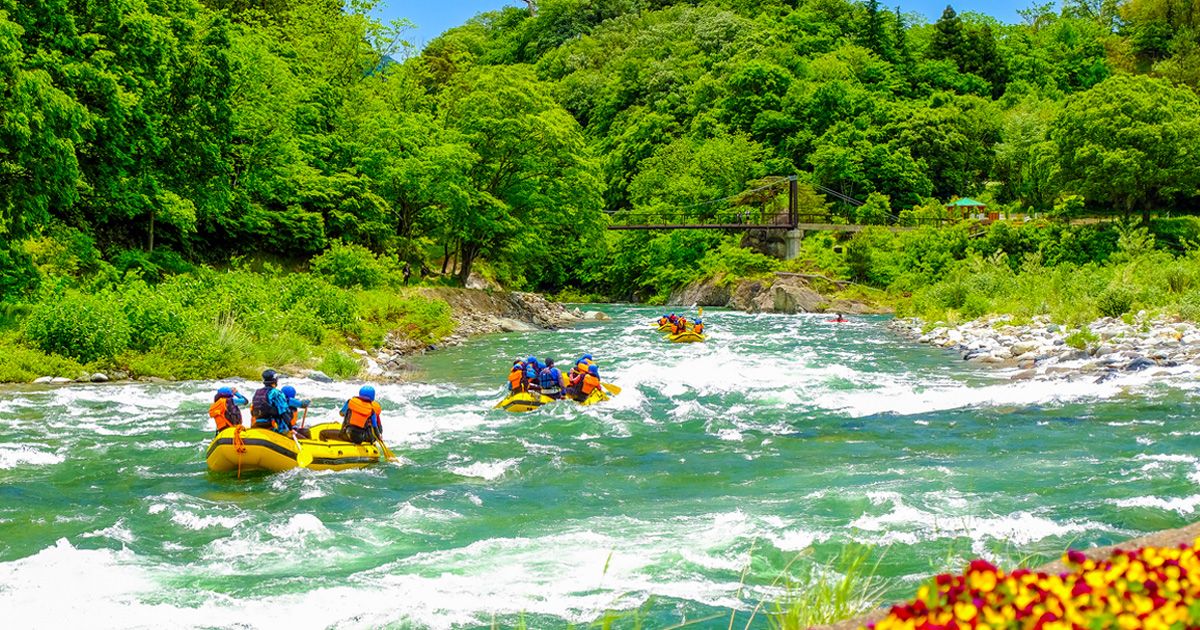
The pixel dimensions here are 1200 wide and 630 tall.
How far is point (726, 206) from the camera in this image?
61.0 metres

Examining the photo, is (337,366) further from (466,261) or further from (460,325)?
(466,261)

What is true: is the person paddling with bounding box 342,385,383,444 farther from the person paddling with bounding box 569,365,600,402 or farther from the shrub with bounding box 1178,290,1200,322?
the shrub with bounding box 1178,290,1200,322

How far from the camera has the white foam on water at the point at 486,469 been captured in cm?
1126

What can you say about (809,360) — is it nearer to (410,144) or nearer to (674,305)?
(410,144)

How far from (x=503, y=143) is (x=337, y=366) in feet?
57.6

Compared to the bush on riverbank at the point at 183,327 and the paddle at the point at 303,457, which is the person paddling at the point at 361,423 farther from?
the bush on riverbank at the point at 183,327

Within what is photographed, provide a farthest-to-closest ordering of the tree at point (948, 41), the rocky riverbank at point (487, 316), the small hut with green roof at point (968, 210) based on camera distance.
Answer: the tree at point (948, 41) → the small hut with green roof at point (968, 210) → the rocky riverbank at point (487, 316)

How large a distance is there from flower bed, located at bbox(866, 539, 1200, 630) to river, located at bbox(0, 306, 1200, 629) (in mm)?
1321

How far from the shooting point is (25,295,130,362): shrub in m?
17.2

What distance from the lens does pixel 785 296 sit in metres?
43.2

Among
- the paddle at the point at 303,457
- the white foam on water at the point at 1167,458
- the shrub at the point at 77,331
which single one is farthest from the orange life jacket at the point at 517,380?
the white foam on water at the point at 1167,458

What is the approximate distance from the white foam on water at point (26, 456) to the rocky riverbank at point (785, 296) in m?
34.1

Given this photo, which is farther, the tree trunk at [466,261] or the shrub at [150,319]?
the tree trunk at [466,261]

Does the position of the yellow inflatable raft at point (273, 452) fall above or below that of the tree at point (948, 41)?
below
